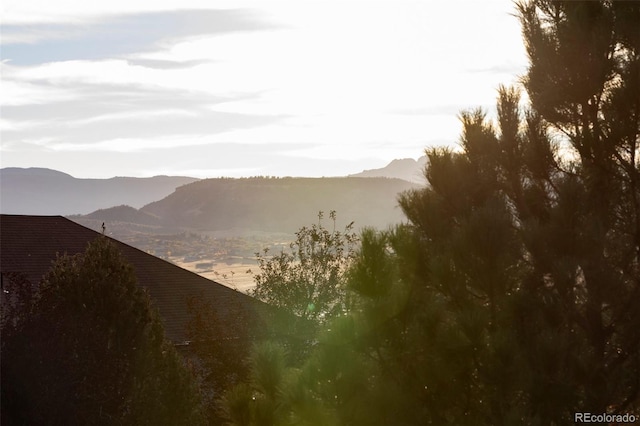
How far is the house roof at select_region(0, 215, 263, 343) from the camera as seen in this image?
29219mm

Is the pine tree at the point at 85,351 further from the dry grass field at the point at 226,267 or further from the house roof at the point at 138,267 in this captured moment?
the dry grass field at the point at 226,267

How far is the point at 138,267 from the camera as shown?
31.4 meters

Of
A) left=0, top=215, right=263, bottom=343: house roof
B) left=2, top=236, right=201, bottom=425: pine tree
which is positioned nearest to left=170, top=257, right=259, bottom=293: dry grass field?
left=0, top=215, right=263, bottom=343: house roof

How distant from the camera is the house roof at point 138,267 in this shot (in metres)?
29.2

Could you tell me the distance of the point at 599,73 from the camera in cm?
1255

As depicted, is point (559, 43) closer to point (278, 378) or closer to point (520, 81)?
point (520, 81)

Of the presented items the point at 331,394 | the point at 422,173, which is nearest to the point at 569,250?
the point at 422,173

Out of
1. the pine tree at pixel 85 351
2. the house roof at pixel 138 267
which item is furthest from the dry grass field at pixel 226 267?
the pine tree at pixel 85 351

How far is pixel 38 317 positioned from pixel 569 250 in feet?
33.8

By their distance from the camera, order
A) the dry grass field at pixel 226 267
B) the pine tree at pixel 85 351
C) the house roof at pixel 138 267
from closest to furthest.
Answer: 1. the pine tree at pixel 85 351
2. the house roof at pixel 138 267
3. the dry grass field at pixel 226 267

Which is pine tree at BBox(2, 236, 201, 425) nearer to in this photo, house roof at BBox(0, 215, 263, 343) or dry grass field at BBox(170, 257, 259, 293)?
house roof at BBox(0, 215, 263, 343)

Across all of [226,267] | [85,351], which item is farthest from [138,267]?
[226,267]

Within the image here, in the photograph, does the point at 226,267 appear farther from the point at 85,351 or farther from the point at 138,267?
the point at 85,351

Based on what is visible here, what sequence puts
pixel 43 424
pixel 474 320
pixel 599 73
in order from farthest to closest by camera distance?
pixel 43 424
pixel 599 73
pixel 474 320
